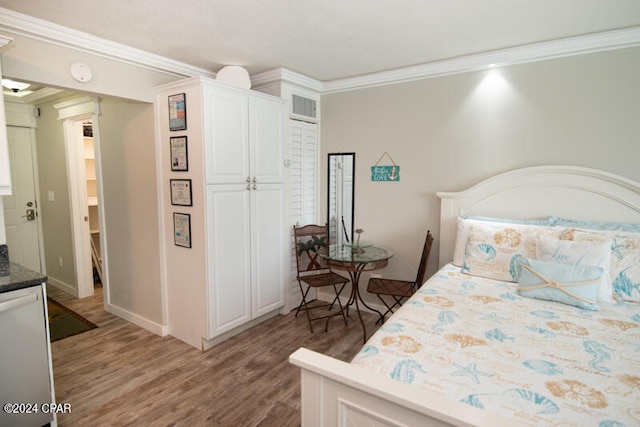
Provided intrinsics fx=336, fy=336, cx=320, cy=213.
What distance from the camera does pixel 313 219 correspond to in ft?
13.2

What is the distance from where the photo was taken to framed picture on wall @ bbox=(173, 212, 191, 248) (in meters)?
2.91

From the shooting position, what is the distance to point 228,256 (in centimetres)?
302

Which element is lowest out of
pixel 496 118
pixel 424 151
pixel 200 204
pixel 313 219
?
pixel 313 219

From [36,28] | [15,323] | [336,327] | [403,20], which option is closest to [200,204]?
[15,323]

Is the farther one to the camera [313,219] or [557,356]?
[313,219]

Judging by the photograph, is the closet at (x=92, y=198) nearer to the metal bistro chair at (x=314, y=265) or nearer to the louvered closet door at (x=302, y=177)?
the louvered closet door at (x=302, y=177)

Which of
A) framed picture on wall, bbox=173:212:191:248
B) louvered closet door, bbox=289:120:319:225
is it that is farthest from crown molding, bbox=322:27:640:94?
framed picture on wall, bbox=173:212:191:248

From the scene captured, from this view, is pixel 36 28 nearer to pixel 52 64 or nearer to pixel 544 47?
pixel 52 64

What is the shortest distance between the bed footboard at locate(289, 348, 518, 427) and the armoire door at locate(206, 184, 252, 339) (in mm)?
1751

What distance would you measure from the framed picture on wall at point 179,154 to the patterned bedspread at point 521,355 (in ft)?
6.95

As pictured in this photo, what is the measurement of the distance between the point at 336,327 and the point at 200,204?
5.84 ft

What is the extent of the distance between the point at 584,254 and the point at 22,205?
19.2ft

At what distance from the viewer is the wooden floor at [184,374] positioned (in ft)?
7.06

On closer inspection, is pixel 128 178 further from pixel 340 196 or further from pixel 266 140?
pixel 340 196
